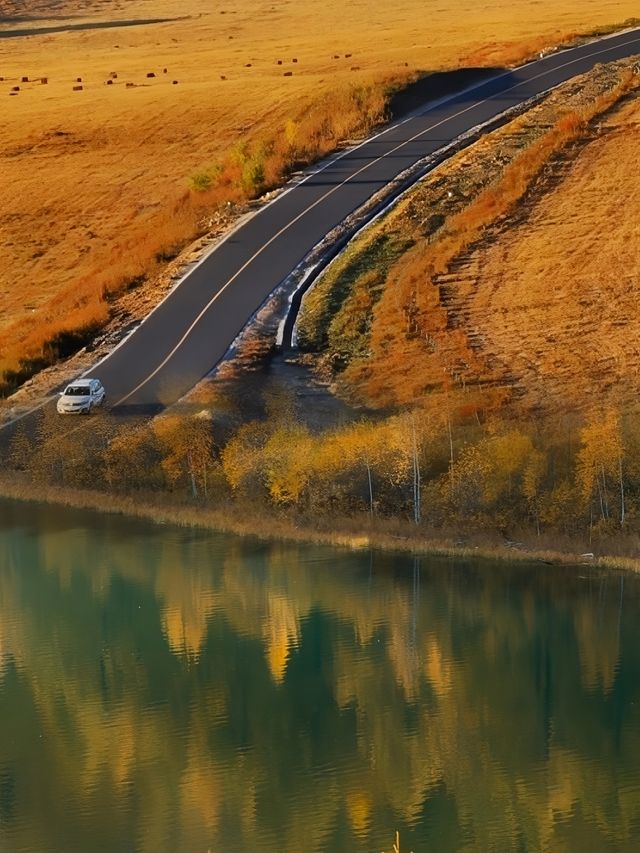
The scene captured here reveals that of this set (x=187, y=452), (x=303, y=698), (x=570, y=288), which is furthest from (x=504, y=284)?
(x=303, y=698)

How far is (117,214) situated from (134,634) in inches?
1863

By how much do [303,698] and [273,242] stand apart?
1557 inches

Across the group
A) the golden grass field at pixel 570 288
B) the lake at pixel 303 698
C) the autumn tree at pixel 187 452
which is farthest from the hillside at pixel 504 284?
the lake at pixel 303 698

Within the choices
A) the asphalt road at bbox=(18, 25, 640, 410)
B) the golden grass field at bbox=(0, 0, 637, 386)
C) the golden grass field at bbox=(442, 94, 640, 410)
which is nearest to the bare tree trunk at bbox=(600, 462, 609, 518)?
the golden grass field at bbox=(442, 94, 640, 410)

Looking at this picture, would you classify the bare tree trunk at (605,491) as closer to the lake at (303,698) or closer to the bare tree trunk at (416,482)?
the lake at (303,698)

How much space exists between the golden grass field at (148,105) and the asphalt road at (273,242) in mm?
4061

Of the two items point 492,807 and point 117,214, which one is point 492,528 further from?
point 117,214

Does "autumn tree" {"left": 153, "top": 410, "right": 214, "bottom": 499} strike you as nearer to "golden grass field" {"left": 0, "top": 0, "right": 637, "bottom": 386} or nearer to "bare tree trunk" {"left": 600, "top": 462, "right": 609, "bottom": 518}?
"bare tree trunk" {"left": 600, "top": 462, "right": 609, "bottom": 518}

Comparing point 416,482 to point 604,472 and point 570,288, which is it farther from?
point 570,288

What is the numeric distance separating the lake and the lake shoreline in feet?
1.51

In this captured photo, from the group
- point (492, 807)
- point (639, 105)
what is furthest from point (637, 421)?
point (639, 105)

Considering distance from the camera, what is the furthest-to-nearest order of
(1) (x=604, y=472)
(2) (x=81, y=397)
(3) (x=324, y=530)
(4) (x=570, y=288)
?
(4) (x=570, y=288) → (2) (x=81, y=397) → (3) (x=324, y=530) → (1) (x=604, y=472)

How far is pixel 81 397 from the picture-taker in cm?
5775

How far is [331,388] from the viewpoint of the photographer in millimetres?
60281
